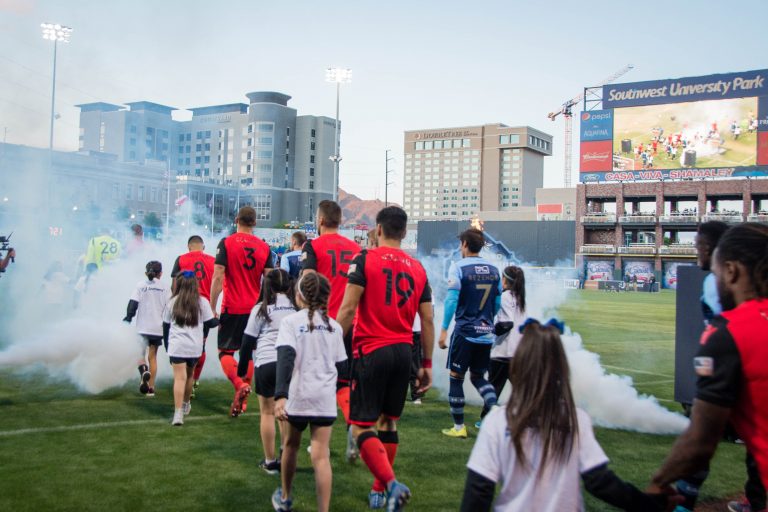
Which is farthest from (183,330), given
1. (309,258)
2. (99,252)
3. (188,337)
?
(99,252)

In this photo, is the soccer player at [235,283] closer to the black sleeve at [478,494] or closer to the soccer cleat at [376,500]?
the soccer cleat at [376,500]

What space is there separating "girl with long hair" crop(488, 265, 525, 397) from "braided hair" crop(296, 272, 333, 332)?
3.14 m

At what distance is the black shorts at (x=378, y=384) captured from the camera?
4.70m

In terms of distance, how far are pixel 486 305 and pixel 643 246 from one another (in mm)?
61471

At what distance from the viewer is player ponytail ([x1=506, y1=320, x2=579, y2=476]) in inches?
95.8

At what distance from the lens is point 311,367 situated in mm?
4508

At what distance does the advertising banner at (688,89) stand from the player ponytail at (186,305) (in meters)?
63.7

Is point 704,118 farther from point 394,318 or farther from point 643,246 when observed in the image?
point 394,318

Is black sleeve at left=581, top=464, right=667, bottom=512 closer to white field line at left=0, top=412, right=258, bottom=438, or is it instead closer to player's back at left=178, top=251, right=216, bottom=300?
white field line at left=0, top=412, right=258, bottom=438

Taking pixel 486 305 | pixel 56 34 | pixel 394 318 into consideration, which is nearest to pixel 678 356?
pixel 486 305

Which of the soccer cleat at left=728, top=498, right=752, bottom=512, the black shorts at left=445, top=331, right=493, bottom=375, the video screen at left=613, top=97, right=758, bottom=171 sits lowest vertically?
the soccer cleat at left=728, top=498, right=752, bottom=512

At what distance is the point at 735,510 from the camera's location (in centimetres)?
508

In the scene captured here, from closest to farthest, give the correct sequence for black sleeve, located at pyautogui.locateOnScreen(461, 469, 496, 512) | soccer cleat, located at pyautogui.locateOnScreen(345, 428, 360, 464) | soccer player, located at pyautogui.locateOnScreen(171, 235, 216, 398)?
black sleeve, located at pyautogui.locateOnScreen(461, 469, 496, 512)
soccer cleat, located at pyautogui.locateOnScreen(345, 428, 360, 464)
soccer player, located at pyautogui.locateOnScreen(171, 235, 216, 398)

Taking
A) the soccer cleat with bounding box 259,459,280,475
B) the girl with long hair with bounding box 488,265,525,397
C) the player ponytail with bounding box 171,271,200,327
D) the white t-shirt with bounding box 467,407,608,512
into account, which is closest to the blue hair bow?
the white t-shirt with bounding box 467,407,608,512
